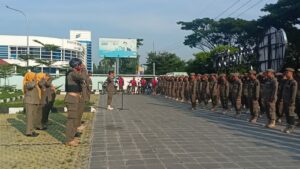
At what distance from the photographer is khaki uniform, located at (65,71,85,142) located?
914cm

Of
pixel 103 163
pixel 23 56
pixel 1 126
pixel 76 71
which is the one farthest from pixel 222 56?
pixel 103 163

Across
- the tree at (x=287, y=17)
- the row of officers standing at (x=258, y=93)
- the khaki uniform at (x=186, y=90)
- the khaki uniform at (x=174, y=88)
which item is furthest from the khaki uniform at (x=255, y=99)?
the tree at (x=287, y=17)

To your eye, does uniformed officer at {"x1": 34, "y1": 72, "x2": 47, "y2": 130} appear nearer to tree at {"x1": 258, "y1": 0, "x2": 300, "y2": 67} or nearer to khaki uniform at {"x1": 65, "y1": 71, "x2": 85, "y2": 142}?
khaki uniform at {"x1": 65, "y1": 71, "x2": 85, "y2": 142}

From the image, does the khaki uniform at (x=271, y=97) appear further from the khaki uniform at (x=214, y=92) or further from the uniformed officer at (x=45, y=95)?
the uniformed officer at (x=45, y=95)

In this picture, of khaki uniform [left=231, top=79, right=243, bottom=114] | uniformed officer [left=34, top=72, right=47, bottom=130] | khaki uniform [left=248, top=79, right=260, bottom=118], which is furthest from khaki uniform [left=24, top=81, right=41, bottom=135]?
khaki uniform [left=231, top=79, right=243, bottom=114]

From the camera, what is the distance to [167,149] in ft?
27.3

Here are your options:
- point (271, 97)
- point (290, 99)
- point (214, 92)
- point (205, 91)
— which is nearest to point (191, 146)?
point (290, 99)

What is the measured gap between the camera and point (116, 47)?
160 feet

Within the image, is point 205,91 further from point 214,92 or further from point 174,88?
point 174,88

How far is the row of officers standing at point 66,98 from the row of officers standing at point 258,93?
5068mm

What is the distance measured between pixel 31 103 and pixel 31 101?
0.16 ft

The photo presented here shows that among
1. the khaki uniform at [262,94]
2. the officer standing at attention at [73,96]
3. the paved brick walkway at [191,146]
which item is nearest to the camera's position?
the paved brick walkway at [191,146]

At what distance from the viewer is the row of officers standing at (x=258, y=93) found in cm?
1126

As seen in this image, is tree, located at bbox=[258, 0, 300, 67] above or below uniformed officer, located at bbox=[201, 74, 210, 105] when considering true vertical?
above
